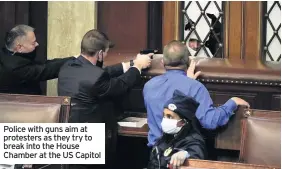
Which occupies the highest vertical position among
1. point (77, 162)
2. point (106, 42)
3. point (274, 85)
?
point (106, 42)

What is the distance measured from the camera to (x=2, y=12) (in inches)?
191

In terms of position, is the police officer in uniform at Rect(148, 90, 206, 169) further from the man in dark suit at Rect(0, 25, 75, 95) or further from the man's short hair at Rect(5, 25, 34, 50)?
the man's short hair at Rect(5, 25, 34, 50)

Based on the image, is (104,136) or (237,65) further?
(237,65)

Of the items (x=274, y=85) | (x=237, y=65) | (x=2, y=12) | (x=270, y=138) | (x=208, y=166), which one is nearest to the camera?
(x=208, y=166)

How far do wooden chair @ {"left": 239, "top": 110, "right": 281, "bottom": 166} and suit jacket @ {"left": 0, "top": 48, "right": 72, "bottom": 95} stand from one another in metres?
1.28

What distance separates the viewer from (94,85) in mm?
3369

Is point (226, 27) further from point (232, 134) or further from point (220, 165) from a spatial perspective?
point (220, 165)

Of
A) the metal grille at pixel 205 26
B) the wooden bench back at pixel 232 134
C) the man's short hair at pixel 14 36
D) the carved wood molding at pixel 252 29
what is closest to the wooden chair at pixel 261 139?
the wooden bench back at pixel 232 134

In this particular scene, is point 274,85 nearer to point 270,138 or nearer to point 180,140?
point 270,138

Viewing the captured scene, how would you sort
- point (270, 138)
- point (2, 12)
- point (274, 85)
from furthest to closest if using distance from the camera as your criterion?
point (2, 12)
point (274, 85)
point (270, 138)

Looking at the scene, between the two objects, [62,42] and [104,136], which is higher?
[62,42]

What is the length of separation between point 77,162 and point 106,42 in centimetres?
74

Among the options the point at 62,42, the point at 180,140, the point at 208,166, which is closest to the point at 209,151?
the point at 180,140

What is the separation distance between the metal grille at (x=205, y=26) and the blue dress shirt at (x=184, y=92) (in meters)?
1.62
